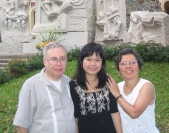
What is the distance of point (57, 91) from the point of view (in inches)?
95.0

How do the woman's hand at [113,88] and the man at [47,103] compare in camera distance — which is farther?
the woman's hand at [113,88]

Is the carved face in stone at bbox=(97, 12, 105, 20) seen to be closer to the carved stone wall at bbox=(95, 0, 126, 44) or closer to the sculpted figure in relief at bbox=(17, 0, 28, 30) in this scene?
the carved stone wall at bbox=(95, 0, 126, 44)

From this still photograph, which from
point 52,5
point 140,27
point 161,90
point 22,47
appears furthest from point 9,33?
point 161,90

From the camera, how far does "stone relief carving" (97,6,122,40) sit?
429 inches

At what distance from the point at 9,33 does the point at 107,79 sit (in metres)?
10.5

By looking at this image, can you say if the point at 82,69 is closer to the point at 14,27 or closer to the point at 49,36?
the point at 49,36

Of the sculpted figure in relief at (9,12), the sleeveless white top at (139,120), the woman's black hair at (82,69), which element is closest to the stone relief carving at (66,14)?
the sculpted figure in relief at (9,12)

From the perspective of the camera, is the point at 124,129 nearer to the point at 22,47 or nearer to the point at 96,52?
the point at 96,52

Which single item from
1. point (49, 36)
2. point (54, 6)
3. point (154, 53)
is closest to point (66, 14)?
point (54, 6)

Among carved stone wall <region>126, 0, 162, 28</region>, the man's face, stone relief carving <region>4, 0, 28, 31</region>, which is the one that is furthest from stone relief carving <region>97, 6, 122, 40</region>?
the man's face

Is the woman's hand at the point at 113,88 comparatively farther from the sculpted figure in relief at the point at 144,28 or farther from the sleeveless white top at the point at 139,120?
the sculpted figure in relief at the point at 144,28

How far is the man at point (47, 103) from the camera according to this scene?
235cm

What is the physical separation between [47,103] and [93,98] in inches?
15.6

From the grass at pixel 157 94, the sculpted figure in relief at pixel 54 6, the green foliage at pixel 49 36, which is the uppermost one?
the sculpted figure in relief at pixel 54 6
